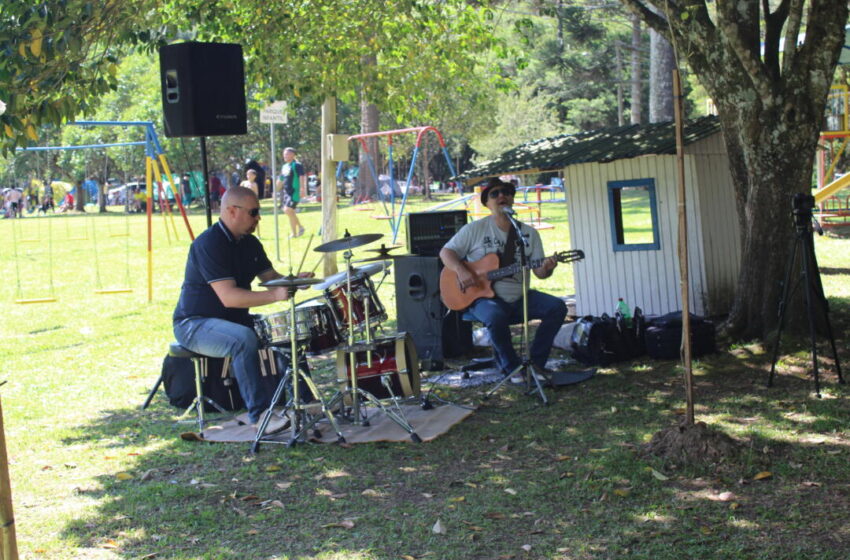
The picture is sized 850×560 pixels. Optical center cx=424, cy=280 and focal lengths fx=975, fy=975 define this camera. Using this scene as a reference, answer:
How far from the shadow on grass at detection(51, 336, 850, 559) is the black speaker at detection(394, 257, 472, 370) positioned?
180 centimetres

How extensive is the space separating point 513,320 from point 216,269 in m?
2.50

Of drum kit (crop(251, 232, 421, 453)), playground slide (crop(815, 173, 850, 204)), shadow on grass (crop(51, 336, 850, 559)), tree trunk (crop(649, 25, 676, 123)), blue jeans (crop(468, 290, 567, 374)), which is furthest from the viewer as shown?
tree trunk (crop(649, 25, 676, 123))

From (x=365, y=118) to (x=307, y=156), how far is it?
18930mm

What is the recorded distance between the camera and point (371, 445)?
632cm

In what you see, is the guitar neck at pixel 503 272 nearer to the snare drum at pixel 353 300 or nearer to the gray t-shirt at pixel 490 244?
the gray t-shirt at pixel 490 244

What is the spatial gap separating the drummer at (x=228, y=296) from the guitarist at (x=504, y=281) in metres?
1.70

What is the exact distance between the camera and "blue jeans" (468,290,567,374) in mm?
7629

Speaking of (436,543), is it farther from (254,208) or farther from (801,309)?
(801,309)

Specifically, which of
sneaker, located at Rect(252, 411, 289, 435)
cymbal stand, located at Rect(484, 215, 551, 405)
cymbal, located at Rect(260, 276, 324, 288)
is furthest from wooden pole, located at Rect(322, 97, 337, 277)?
cymbal, located at Rect(260, 276, 324, 288)

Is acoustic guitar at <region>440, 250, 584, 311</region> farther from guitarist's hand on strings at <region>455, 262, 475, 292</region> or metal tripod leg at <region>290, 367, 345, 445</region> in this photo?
metal tripod leg at <region>290, 367, 345, 445</region>

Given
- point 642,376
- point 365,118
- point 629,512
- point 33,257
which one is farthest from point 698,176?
point 365,118

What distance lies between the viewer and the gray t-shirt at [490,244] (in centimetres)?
791

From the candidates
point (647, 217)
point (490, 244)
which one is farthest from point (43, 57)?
point (647, 217)

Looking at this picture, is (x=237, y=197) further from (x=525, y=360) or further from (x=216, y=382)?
(x=525, y=360)
